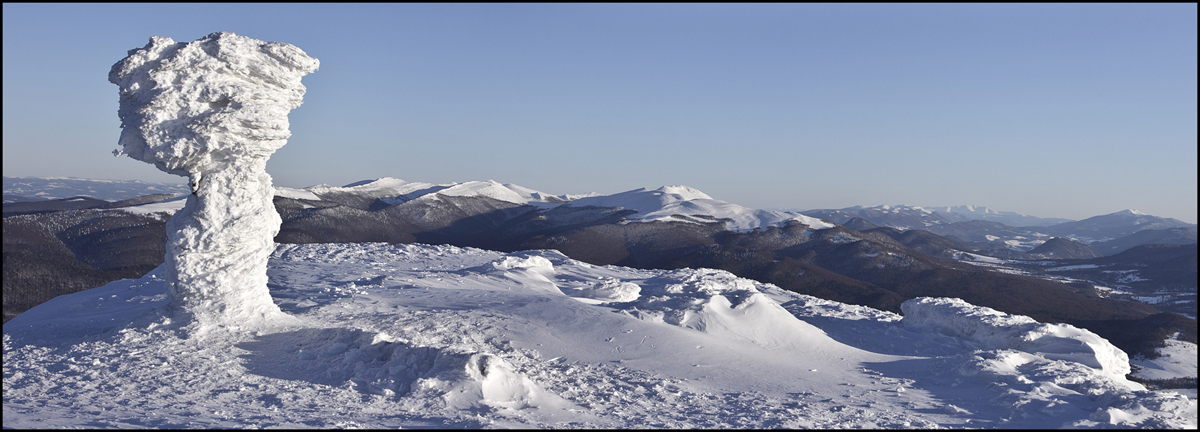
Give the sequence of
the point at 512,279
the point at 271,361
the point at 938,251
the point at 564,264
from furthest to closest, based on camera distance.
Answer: the point at 938,251
the point at 564,264
the point at 512,279
the point at 271,361

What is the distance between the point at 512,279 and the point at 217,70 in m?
9.91

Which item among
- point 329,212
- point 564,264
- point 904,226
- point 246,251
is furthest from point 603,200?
point 904,226

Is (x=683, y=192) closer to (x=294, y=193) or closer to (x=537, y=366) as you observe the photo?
(x=294, y=193)

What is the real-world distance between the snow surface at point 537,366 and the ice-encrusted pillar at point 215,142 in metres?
0.91

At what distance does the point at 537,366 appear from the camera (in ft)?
35.7

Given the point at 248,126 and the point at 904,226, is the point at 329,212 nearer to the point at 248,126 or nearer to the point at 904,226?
A: the point at 248,126

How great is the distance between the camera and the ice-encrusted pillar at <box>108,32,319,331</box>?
10.9 meters

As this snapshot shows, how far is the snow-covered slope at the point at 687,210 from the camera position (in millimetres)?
72750

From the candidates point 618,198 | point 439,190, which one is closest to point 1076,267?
point 618,198

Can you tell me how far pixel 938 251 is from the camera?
82.5m

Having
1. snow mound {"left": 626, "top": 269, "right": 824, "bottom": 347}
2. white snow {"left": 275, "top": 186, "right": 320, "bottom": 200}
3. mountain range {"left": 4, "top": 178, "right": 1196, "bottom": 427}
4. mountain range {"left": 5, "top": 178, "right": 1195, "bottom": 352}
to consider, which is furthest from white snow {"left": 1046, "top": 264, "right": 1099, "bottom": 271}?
white snow {"left": 275, "top": 186, "right": 320, "bottom": 200}

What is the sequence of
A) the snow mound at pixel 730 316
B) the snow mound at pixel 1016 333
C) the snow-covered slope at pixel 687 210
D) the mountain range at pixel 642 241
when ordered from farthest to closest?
the snow-covered slope at pixel 687 210
the mountain range at pixel 642 241
the snow mound at pixel 1016 333
the snow mound at pixel 730 316

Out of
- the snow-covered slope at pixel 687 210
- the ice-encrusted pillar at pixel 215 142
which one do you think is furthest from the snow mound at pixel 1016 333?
the snow-covered slope at pixel 687 210

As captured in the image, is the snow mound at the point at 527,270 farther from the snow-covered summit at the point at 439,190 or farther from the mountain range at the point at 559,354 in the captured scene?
the snow-covered summit at the point at 439,190
